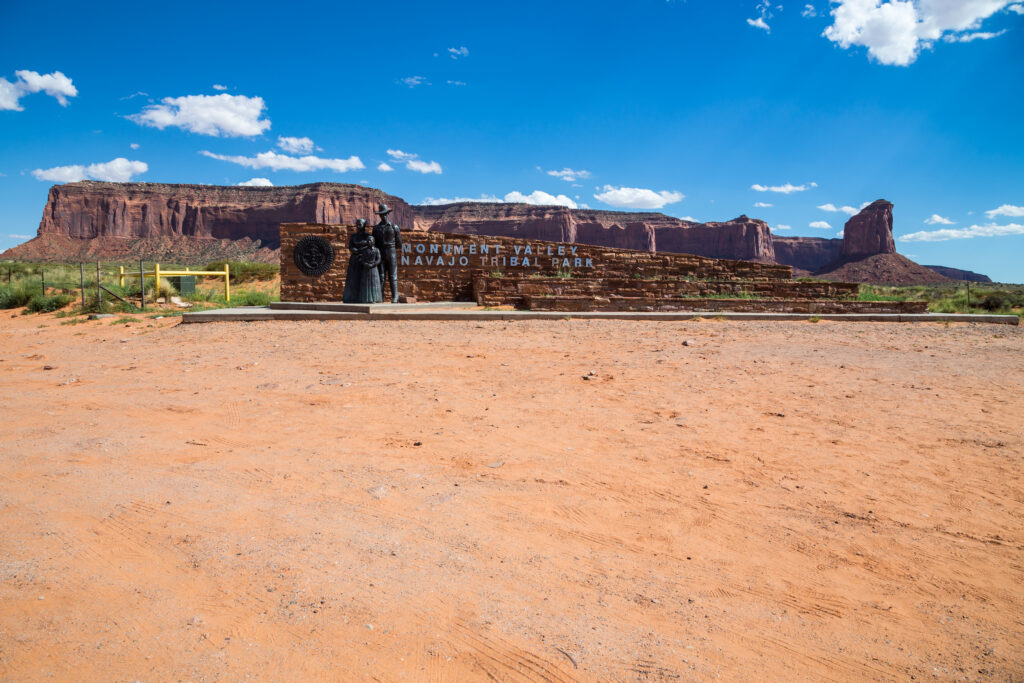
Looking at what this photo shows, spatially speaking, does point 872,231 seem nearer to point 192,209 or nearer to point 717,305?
point 717,305

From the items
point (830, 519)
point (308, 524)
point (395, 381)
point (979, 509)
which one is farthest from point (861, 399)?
point (308, 524)

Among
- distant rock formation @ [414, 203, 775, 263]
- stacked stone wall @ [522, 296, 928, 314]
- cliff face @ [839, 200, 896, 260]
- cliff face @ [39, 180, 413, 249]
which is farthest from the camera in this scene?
distant rock formation @ [414, 203, 775, 263]

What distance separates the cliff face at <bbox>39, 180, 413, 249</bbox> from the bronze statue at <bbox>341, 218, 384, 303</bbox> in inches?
3089

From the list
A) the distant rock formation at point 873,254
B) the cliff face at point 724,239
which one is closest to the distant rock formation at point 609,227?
the cliff face at point 724,239

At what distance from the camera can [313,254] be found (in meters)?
15.6

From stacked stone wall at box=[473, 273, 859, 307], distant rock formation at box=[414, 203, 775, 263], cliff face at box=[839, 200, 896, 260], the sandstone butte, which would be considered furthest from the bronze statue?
cliff face at box=[839, 200, 896, 260]

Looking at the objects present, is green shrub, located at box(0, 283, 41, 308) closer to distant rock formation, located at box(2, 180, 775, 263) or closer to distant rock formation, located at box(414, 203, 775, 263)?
distant rock formation, located at box(2, 180, 775, 263)

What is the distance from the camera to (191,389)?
19.3ft

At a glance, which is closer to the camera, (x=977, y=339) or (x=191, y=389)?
(x=191, y=389)

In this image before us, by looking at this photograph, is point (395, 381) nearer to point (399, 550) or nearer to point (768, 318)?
point (399, 550)

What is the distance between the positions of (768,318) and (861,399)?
8.45m

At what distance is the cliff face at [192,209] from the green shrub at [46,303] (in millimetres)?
73251

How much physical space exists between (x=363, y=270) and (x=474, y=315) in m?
3.62

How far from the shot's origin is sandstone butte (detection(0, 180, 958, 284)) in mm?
81812
